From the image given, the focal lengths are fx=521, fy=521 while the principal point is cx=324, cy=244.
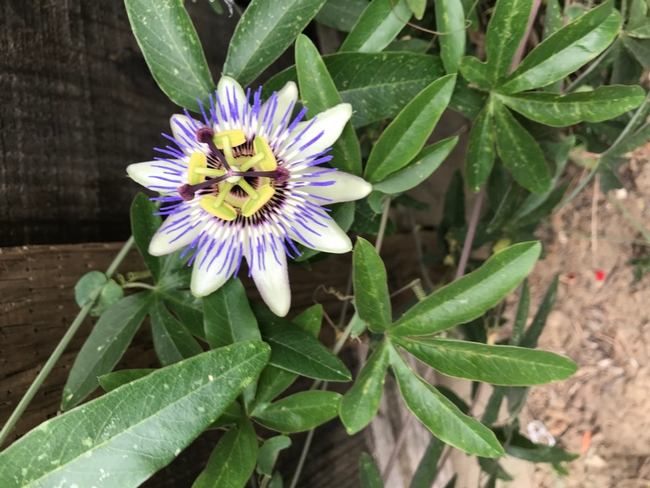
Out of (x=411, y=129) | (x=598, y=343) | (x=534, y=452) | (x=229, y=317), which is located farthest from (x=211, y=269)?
(x=598, y=343)

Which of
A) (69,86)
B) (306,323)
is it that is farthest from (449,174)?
(69,86)

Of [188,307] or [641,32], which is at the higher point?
[641,32]

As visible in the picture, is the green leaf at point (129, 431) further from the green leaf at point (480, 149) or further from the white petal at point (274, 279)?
the green leaf at point (480, 149)

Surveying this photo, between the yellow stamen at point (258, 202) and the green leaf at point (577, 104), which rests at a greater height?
the green leaf at point (577, 104)

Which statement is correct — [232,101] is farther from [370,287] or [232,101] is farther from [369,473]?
[369,473]

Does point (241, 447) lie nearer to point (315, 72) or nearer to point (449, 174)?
point (315, 72)

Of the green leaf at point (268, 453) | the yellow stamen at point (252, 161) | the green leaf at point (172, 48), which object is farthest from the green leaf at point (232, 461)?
the green leaf at point (172, 48)

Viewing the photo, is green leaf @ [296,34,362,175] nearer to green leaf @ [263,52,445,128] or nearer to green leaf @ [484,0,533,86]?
green leaf @ [263,52,445,128]
